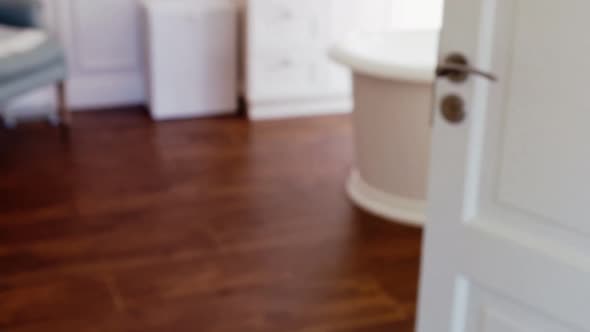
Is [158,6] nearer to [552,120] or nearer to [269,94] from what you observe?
[269,94]

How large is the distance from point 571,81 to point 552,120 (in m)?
0.08

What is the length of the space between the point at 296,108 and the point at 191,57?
2.16ft

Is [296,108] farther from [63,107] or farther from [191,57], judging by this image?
[63,107]

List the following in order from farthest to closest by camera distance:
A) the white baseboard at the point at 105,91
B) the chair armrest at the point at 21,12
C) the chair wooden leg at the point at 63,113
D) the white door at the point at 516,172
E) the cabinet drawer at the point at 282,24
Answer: the white baseboard at the point at 105,91, the cabinet drawer at the point at 282,24, the chair wooden leg at the point at 63,113, the chair armrest at the point at 21,12, the white door at the point at 516,172

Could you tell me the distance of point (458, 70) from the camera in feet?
4.98

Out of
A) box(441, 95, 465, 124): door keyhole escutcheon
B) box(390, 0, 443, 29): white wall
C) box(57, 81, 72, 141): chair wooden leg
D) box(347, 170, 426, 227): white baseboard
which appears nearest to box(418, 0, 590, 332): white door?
box(441, 95, 465, 124): door keyhole escutcheon

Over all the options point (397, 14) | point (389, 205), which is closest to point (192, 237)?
point (389, 205)

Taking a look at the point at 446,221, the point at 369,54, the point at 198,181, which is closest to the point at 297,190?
the point at 198,181

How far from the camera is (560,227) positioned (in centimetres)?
147

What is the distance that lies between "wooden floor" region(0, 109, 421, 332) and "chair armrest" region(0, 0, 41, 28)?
0.57 meters

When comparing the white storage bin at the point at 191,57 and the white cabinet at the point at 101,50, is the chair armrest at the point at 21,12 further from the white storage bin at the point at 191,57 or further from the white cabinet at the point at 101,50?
the white storage bin at the point at 191,57

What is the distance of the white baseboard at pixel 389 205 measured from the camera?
10.8ft

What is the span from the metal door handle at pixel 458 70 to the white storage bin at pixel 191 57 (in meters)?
2.99

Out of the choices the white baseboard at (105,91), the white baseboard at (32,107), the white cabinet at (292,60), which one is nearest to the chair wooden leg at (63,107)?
the white baseboard at (32,107)
